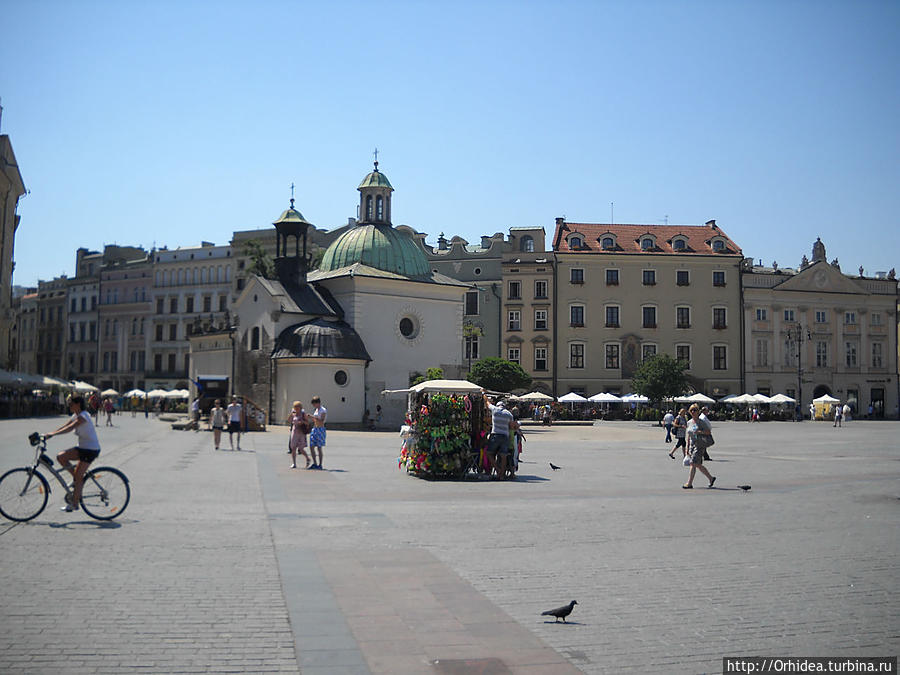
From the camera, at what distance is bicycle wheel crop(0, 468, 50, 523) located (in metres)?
12.1

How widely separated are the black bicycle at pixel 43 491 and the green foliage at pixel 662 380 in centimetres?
5563

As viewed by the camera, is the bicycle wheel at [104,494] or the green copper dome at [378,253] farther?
the green copper dome at [378,253]

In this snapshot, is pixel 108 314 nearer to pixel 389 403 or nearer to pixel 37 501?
pixel 389 403

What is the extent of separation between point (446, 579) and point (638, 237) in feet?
235

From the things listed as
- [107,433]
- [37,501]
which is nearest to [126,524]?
[37,501]

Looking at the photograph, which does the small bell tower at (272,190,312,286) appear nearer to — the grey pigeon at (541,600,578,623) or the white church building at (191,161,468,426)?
the white church building at (191,161,468,426)

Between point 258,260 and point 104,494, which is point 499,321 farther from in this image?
point 104,494

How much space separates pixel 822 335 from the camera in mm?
78250

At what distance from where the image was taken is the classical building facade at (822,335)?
76562mm

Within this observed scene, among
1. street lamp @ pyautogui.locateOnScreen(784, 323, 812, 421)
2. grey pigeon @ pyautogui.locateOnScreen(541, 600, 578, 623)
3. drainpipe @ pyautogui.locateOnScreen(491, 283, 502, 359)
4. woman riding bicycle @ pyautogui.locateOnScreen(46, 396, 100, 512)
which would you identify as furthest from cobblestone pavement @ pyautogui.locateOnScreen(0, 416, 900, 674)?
street lamp @ pyautogui.locateOnScreen(784, 323, 812, 421)

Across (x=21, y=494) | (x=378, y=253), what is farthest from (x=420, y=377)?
(x=21, y=494)

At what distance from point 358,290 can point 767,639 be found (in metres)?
48.0

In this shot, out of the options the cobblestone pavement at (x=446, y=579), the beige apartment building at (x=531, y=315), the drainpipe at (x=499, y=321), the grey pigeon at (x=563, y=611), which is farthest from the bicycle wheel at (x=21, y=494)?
the drainpipe at (x=499, y=321)

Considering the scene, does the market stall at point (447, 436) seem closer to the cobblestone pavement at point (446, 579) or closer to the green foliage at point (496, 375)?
the cobblestone pavement at point (446, 579)
